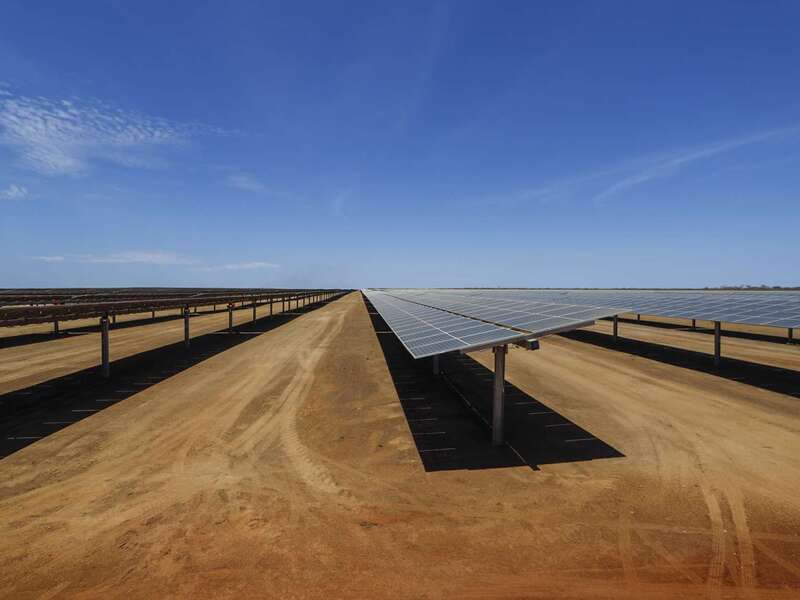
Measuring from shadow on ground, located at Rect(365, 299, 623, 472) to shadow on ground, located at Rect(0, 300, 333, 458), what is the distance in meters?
13.0

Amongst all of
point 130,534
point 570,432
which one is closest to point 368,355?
point 570,432

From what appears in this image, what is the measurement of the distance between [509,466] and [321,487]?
212 inches

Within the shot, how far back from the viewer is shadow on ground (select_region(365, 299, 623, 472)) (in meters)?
11.6

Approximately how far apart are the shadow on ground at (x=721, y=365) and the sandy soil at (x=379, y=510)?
4.02 meters

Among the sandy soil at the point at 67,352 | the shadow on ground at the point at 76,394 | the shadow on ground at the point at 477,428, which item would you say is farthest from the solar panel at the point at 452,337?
the sandy soil at the point at 67,352

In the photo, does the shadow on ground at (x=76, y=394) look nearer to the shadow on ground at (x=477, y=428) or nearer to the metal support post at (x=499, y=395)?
→ the shadow on ground at (x=477, y=428)

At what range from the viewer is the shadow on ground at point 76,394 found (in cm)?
1363

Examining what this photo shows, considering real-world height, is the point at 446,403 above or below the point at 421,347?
below

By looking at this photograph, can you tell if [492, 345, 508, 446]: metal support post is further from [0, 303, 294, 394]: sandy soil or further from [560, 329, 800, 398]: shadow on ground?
[0, 303, 294, 394]: sandy soil

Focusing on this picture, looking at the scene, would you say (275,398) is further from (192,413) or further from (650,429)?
(650,429)

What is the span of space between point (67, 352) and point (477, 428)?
1227 inches

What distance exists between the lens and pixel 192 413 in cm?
1534

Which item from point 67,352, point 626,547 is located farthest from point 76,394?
point 626,547

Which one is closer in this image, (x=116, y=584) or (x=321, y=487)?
(x=116, y=584)
